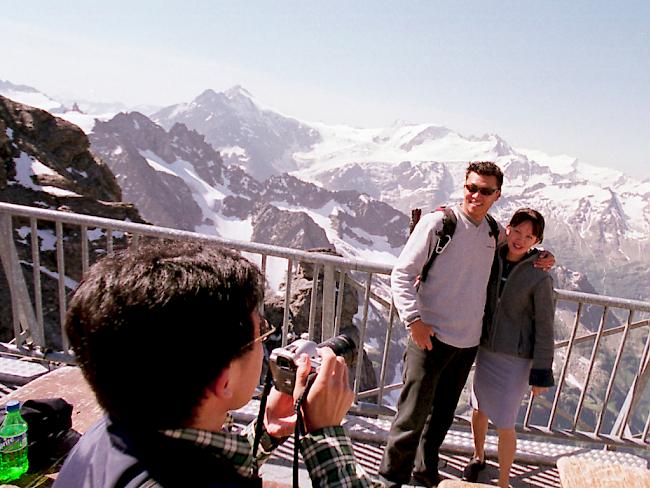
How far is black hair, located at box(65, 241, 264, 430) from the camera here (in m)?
1.02

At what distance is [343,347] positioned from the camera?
1.65 m

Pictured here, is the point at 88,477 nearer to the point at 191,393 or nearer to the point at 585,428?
the point at 191,393

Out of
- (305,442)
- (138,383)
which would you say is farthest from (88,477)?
(305,442)

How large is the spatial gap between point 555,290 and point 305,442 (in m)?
2.81

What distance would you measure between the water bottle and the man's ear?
51.0 inches

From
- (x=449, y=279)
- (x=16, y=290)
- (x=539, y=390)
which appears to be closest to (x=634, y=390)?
(x=539, y=390)

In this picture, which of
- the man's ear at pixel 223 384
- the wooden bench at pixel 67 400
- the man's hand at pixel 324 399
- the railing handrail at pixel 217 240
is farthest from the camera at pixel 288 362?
the railing handrail at pixel 217 240

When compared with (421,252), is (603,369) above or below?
below

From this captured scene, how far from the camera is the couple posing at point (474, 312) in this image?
317 cm

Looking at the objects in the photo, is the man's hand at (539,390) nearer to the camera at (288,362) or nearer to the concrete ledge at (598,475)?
the concrete ledge at (598,475)

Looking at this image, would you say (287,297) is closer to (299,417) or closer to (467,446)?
(467,446)

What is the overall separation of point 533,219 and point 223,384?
2709mm

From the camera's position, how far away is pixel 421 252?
124 inches

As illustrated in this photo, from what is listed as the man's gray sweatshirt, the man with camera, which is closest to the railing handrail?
the man's gray sweatshirt
